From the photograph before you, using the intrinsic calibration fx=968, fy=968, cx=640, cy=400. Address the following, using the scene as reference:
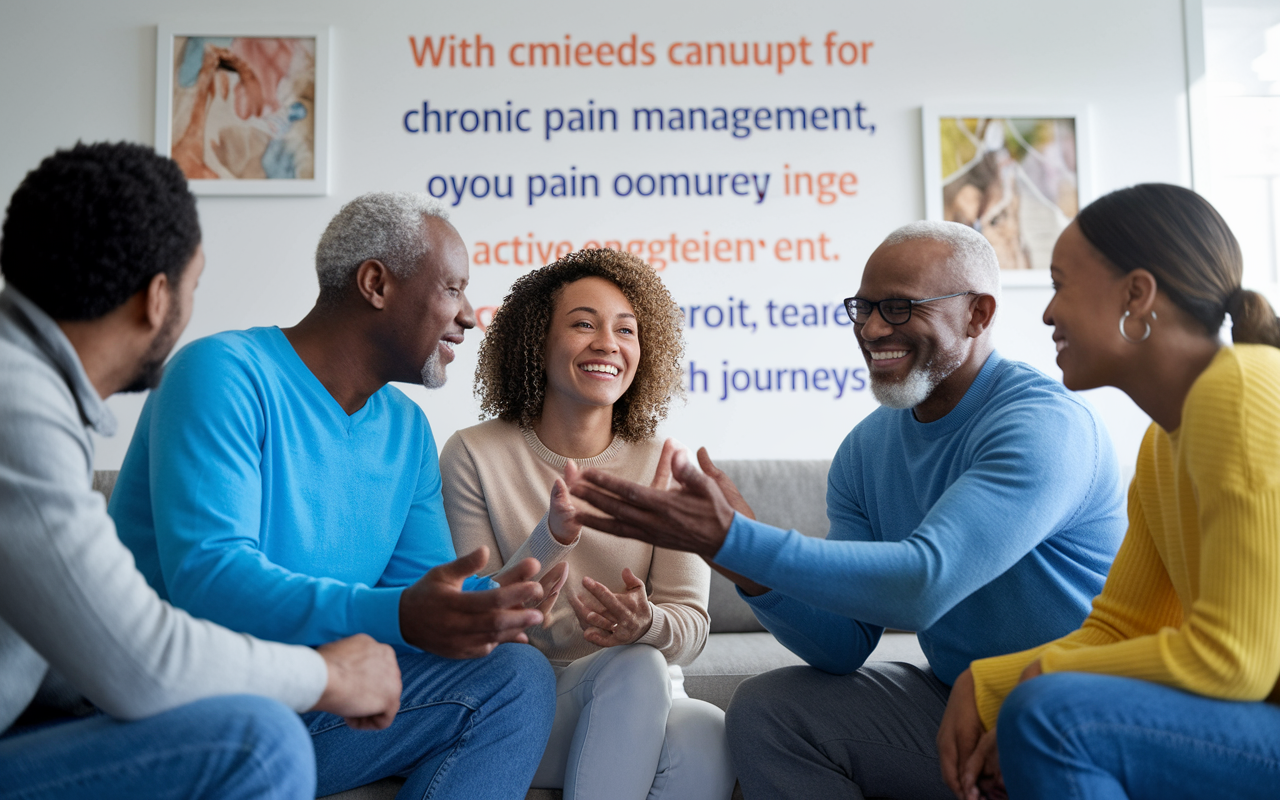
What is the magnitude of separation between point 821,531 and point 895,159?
1555 millimetres

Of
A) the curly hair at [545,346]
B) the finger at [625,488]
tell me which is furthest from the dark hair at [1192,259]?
the curly hair at [545,346]

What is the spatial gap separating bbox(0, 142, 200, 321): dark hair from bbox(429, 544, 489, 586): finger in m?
0.60

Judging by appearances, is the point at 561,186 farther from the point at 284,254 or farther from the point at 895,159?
the point at 895,159

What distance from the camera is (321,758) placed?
5.47ft

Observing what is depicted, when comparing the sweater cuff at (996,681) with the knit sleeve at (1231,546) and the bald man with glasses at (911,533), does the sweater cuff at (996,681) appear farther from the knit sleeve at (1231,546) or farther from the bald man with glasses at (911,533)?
the knit sleeve at (1231,546)

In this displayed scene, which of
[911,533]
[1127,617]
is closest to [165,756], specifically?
[911,533]

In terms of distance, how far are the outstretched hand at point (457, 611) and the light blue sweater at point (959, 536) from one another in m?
0.34

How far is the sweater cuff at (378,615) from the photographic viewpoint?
1.54 m

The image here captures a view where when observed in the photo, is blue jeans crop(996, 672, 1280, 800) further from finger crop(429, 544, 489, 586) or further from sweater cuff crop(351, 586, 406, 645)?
sweater cuff crop(351, 586, 406, 645)

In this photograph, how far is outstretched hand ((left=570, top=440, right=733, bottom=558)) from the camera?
1.48 m

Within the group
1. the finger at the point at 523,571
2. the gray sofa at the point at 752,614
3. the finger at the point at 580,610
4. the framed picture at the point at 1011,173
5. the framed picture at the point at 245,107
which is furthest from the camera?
the framed picture at the point at 1011,173

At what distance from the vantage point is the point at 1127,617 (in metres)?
1.51

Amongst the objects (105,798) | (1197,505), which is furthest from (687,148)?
(105,798)

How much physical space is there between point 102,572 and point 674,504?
0.76 m
